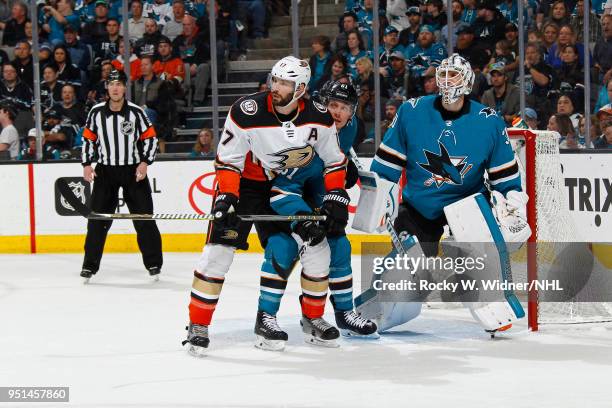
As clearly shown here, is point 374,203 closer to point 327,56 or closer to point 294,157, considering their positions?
point 294,157

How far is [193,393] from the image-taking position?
151 inches

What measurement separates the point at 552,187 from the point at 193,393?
2.16 meters

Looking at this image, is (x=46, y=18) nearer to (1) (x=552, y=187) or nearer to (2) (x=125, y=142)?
(2) (x=125, y=142)

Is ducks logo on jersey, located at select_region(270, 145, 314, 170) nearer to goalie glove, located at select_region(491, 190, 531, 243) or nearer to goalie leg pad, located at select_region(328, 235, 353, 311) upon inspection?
goalie leg pad, located at select_region(328, 235, 353, 311)

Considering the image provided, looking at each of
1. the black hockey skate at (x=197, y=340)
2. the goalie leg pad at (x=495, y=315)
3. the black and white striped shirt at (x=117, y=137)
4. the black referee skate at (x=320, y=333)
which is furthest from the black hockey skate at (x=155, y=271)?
the goalie leg pad at (x=495, y=315)

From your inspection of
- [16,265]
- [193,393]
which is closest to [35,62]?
[16,265]

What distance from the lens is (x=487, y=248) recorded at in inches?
189

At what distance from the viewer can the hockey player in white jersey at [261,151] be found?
448 cm

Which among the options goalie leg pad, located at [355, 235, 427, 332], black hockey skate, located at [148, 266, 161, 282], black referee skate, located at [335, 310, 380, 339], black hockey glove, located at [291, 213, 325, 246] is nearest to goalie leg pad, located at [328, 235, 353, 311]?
black referee skate, located at [335, 310, 380, 339]

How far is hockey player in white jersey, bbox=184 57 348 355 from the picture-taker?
4.48 m

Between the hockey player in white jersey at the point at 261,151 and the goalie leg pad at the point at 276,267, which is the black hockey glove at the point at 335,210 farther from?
the goalie leg pad at the point at 276,267

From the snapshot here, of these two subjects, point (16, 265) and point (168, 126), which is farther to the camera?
point (168, 126)

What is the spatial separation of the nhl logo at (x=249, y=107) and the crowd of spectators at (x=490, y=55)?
3491 millimetres

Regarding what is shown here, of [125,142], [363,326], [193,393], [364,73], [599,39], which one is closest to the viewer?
[193,393]
